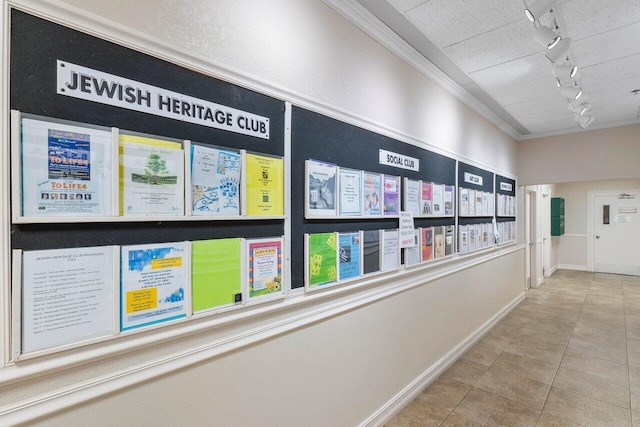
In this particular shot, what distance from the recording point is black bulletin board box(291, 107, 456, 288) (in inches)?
68.6

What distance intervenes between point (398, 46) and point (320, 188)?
58.5 inches

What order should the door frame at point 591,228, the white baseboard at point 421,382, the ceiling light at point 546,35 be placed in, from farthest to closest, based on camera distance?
the door frame at point 591,228
the white baseboard at point 421,382
the ceiling light at point 546,35

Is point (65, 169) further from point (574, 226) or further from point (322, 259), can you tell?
point (574, 226)

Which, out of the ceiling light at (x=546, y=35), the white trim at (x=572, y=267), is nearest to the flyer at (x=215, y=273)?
the ceiling light at (x=546, y=35)

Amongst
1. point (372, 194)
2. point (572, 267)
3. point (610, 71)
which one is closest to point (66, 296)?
point (372, 194)

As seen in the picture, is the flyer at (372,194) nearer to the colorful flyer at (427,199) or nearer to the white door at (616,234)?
the colorful flyer at (427,199)

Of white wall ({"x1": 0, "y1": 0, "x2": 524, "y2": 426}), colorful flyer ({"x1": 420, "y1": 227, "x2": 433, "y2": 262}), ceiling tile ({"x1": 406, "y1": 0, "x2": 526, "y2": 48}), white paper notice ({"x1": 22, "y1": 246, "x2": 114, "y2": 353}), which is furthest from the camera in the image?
colorful flyer ({"x1": 420, "y1": 227, "x2": 433, "y2": 262})

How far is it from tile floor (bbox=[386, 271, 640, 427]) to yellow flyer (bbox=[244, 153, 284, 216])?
6.50 ft

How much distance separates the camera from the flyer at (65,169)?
3.07ft

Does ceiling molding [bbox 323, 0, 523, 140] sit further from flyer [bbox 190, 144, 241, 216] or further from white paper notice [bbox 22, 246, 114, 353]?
white paper notice [bbox 22, 246, 114, 353]

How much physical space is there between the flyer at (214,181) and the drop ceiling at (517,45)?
1.46 m

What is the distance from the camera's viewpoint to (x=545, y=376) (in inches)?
123

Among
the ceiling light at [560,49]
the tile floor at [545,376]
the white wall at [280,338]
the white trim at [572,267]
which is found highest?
the ceiling light at [560,49]

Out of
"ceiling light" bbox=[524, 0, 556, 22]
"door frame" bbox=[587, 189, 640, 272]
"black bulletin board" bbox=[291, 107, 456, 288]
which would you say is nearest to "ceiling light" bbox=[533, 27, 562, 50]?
"ceiling light" bbox=[524, 0, 556, 22]
